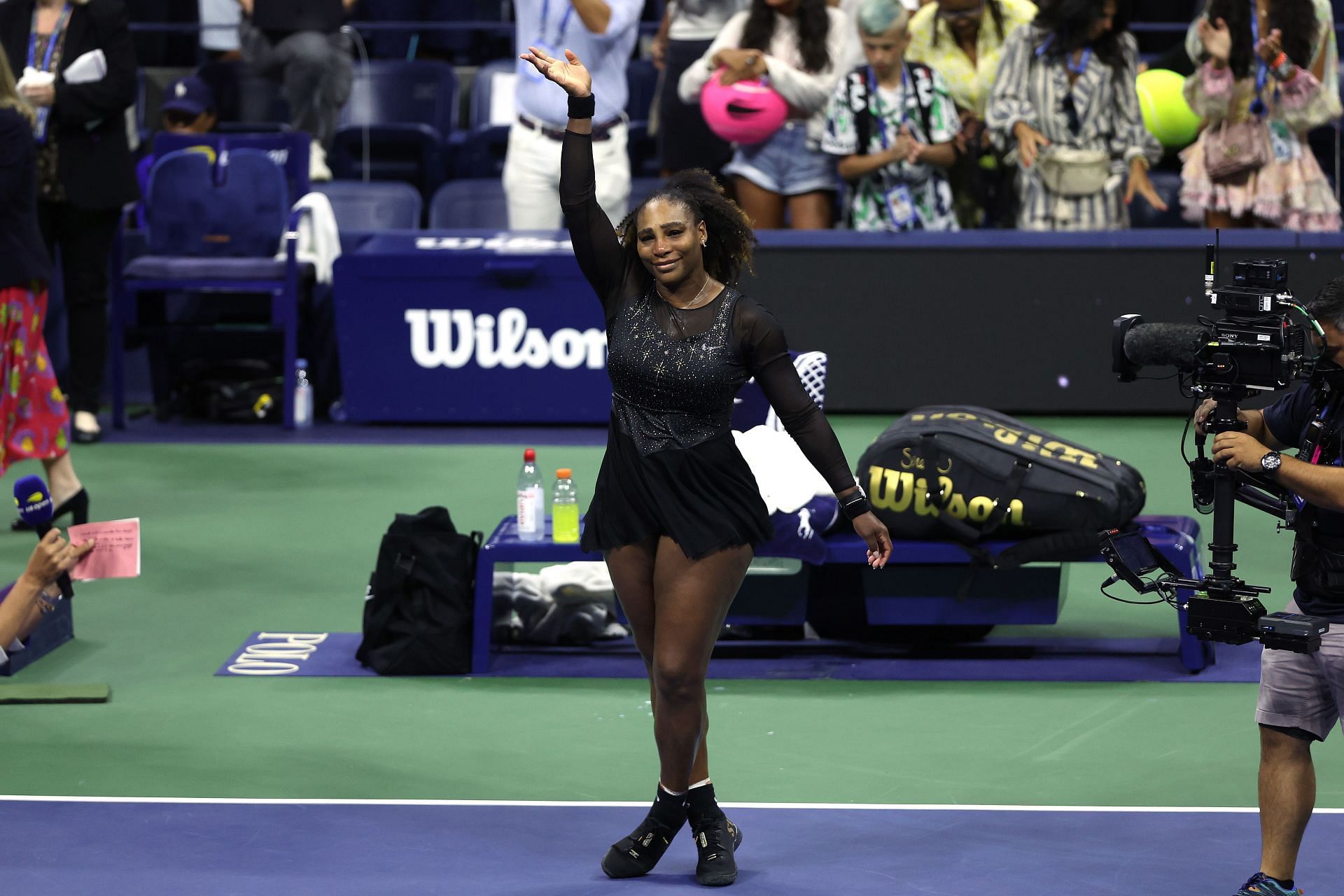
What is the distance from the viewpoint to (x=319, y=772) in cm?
572

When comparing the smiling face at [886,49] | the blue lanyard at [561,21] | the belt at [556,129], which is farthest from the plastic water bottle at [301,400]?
the smiling face at [886,49]

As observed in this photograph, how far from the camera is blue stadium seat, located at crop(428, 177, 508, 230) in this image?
13.6 meters

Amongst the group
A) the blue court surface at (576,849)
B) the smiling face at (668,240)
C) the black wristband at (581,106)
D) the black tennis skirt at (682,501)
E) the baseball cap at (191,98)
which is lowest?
the blue court surface at (576,849)

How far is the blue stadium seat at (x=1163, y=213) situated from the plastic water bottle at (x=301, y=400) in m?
5.79

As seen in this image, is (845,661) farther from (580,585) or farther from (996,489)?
(580,585)

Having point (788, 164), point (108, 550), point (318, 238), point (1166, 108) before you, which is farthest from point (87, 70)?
point (1166, 108)

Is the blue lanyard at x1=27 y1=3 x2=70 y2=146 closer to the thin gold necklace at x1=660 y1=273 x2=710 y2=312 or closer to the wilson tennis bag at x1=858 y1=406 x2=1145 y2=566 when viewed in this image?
the wilson tennis bag at x1=858 y1=406 x2=1145 y2=566

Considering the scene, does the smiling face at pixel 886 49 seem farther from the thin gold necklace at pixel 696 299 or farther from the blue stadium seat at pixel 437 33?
the thin gold necklace at pixel 696 299

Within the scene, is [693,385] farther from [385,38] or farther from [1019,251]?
[385,38]

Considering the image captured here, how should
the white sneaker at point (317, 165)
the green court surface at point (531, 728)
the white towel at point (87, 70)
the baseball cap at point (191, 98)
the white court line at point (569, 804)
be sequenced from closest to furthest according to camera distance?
the white court line at point (569, 804) → the green court surface at point (531, 728) → the white towel at point (87, 70) → the baseball cap at point (191, 98) → the white sneaker at point (317, 165)

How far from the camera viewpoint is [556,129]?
11.2 meters

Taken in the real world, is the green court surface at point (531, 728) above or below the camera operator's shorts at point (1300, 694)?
below

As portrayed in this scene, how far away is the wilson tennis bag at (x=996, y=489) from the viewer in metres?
6.57

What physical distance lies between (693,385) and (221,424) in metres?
7.68
